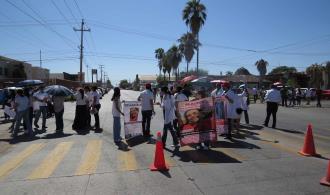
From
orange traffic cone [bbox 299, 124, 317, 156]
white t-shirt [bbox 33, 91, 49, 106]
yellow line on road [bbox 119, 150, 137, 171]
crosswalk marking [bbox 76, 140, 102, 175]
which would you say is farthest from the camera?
white t-shirt [bbox 33, 91, 49, 106]

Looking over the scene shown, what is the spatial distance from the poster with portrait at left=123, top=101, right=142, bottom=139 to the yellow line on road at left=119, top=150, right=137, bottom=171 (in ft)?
7.64

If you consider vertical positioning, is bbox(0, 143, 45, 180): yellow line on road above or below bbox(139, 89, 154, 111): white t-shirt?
below

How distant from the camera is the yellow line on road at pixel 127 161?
818cm

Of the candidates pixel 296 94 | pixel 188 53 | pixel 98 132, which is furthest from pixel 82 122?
pixel 188 53

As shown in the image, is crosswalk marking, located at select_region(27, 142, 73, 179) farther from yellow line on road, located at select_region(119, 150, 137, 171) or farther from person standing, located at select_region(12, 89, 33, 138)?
person standing, located at select_region(12, 89, 33, 138)

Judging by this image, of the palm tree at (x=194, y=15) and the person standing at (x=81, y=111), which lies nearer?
the person standing at (x=81, y=111)

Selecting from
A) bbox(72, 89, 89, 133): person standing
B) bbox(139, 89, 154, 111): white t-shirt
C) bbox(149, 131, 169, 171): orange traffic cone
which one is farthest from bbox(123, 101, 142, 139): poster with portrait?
bbox(149, 131, 169, 171): orange traffic cone

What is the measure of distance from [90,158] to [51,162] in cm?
94

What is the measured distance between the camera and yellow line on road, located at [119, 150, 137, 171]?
8.18m

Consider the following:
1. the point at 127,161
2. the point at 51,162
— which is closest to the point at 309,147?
the point at 127,161

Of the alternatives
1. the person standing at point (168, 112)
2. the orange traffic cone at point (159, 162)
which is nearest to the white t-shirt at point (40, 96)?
the person standing at point (168, 112)

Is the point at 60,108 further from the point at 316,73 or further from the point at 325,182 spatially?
the point at 316,73

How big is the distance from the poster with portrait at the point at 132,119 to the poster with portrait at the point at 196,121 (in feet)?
8.73

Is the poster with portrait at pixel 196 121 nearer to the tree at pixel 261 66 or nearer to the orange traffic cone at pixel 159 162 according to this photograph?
the orange traffic cone at pixel 159 162
